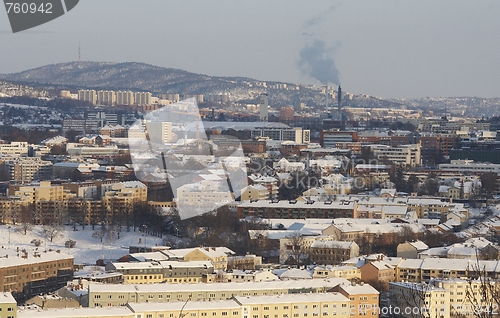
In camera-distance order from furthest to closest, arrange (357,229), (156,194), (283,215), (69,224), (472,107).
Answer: (472,107) → (156,194) → (283,215) → (69,224) → (357,229)

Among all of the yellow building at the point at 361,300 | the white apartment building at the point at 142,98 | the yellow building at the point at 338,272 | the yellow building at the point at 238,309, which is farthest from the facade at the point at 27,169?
the white apartment building at the point at 142,98

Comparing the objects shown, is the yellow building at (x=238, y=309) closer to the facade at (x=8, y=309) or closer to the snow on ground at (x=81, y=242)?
the facade at (x=8, y=309)

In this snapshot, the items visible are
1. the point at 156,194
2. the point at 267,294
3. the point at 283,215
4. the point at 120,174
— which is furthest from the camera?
the point at 120,174

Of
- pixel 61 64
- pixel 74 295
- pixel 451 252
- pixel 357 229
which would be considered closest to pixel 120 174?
pixel 357 229

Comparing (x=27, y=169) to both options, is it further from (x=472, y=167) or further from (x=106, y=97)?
(x=106, y=97)

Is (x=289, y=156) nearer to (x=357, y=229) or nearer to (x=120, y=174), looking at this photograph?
(x=120, y=174)

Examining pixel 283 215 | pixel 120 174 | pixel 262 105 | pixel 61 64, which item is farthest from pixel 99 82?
pixel 283 215

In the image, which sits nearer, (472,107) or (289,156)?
(289,156)

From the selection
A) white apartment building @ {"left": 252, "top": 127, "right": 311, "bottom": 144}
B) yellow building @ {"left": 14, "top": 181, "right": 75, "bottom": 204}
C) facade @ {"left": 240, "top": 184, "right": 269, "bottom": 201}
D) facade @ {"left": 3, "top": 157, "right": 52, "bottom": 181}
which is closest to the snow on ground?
yellow building @ {"left": 14, "top": 181, "right": 75, "bottom": 204}
